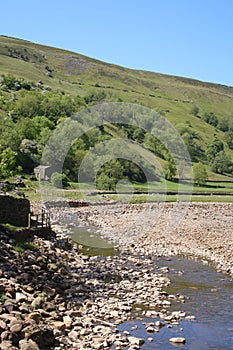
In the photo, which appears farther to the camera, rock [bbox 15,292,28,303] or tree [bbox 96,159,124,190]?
tree [bbox 96,159,124,190]

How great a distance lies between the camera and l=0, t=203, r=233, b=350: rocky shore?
51.1 feet

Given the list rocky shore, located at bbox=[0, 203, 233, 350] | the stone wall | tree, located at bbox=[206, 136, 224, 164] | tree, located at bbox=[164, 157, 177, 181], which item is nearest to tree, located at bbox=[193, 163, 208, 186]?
tree, located at bbox=[164, 157, 177, 181]

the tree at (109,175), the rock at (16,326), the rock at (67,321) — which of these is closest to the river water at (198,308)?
the rock at (67,321)

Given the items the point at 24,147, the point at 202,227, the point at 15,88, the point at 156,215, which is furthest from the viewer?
the point at 15,88

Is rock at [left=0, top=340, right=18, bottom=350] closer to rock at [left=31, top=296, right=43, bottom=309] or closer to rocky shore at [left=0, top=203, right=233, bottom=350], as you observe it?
rocky shore at [left=0, top=203, right=233, bottom=350]

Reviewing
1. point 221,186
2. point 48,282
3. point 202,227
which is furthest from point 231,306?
point 221,186

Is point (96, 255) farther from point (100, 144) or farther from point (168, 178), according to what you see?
point (168, 178)

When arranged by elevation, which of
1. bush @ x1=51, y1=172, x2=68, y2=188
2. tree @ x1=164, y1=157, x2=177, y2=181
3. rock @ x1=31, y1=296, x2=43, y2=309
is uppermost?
tree @ x1=164, y1=157, x2=177, y2=181

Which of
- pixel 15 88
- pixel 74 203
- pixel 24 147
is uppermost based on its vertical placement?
pixel 15 88

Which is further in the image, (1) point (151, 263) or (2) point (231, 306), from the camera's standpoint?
(1) point (151, 263)

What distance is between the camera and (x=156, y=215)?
6153cm

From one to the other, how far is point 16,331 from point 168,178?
107 metres

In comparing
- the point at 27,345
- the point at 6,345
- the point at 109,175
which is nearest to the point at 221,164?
the point at 109,175

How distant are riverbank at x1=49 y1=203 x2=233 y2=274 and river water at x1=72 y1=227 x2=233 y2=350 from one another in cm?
202
